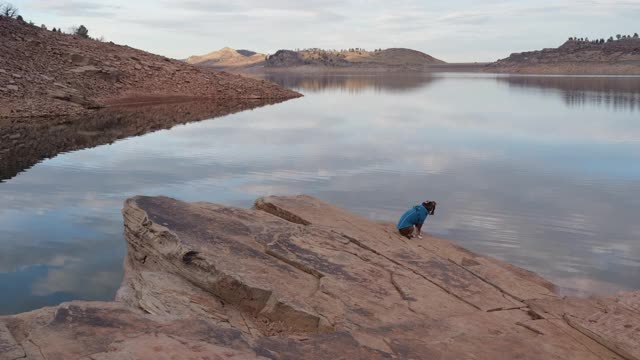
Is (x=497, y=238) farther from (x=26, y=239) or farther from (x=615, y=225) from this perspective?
(x=26, y=239)

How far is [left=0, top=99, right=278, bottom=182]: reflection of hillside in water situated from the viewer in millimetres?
21013

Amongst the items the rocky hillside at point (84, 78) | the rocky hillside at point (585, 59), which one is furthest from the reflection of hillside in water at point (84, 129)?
the rocky hillside at point (585, 59)

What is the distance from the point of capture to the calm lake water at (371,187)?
1004cm

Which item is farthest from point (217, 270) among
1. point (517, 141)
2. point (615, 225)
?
point (517, 141)

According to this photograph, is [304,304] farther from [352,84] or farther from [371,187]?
[352,84]

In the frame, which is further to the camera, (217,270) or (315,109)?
(315,109)

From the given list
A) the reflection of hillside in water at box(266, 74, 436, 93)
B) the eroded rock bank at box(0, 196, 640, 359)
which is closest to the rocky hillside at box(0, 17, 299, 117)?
the reflection of hillside in water at box(266, 74, 436, 93)

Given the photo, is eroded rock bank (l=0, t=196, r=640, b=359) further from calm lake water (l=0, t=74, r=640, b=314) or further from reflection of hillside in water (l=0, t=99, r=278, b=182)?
reflection of hillside in water (l=0, t=99, r=278, b=182)

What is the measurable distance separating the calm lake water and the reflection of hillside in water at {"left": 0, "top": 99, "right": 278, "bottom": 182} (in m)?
1.05

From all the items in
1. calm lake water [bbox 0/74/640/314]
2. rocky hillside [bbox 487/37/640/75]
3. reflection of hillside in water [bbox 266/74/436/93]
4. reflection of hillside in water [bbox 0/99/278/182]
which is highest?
rocky hillside [bbox 487/37/640/75]

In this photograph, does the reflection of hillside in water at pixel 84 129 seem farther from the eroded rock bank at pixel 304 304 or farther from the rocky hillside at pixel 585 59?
the rocky hillside at pixel 585 59

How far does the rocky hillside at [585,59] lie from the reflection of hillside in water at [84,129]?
4740 inches

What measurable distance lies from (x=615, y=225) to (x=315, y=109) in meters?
32.4

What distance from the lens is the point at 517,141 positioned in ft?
84.1
